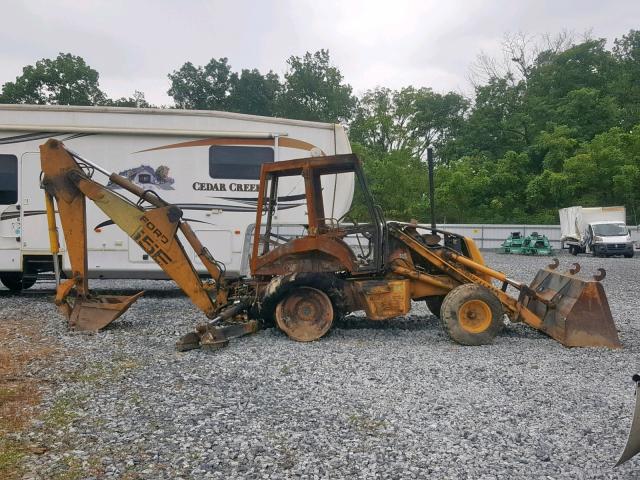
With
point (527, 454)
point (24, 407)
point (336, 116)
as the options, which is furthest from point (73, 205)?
point (336, 116)

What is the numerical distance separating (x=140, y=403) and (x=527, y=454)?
304 cm

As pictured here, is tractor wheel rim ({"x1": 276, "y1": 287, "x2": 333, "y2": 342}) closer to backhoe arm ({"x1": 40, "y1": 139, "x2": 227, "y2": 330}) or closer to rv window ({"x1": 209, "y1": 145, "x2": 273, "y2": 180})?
backhoe arm ({"x1": 40, "y1": 139, "x2": 227, "y2": 330})

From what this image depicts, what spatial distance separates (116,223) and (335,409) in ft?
15.5

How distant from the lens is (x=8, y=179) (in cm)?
1109

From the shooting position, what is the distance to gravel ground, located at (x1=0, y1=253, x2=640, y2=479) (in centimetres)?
387

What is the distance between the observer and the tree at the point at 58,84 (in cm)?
5053

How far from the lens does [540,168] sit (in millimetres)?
40719

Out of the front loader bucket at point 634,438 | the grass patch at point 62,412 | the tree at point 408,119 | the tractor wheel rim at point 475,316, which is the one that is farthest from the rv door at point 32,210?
the tree at point 408,119

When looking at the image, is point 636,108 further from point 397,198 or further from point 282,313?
point 282,313

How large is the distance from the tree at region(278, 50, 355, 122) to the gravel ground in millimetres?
49873

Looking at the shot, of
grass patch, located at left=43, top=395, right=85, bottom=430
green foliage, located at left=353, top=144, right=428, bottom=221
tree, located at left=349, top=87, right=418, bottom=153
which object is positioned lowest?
grass patch, located at left=43, top=395, right=85, bottom=430

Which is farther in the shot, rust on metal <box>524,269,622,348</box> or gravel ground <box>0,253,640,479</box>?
rust on metal <box>524,269,622,348</box>

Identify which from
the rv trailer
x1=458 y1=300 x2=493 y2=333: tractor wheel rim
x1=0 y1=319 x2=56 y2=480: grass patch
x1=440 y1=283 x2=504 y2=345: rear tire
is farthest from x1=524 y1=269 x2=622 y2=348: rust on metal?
x1=0 y1=319 x2=56 y2=480: grass patch

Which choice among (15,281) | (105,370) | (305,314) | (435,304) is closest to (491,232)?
(435,304)
